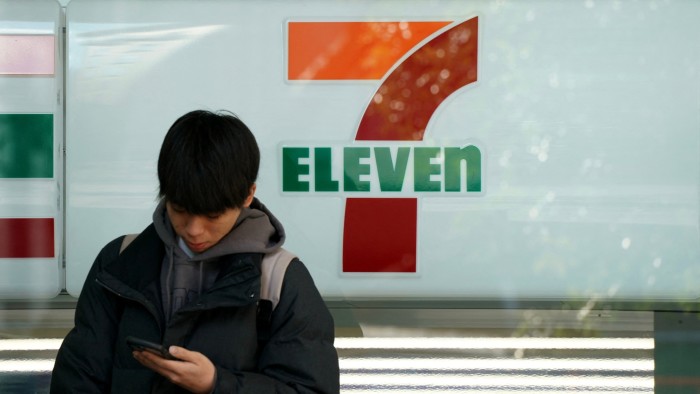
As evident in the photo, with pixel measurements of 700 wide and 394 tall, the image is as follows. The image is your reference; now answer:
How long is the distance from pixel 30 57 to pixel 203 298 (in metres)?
1.44

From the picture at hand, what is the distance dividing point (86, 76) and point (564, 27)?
1342 millimetres

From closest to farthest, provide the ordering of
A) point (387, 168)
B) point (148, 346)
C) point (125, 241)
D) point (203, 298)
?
point (148, 346), point (203, 298), point (125, 241), point (387, 168)

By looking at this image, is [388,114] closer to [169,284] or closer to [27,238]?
[27,238]

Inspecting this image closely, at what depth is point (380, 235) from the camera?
2705mm

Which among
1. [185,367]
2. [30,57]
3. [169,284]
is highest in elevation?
[30,57]

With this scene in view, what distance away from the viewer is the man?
1552mm

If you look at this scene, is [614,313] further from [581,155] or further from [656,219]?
[581,155]

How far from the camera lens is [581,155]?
272cm

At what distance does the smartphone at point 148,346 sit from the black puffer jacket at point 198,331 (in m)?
0.11

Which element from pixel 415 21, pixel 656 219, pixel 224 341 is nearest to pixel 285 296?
pixel 224 341

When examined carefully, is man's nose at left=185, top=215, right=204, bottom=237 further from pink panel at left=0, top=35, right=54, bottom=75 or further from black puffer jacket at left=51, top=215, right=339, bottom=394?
pink panel at left=0, top=35, right=54, bottom=75

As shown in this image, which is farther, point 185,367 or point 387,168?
point 387,168

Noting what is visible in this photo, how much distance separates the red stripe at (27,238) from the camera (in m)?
2.72

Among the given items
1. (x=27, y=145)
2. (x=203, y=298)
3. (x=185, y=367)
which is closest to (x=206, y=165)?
(x=203, y=298)
